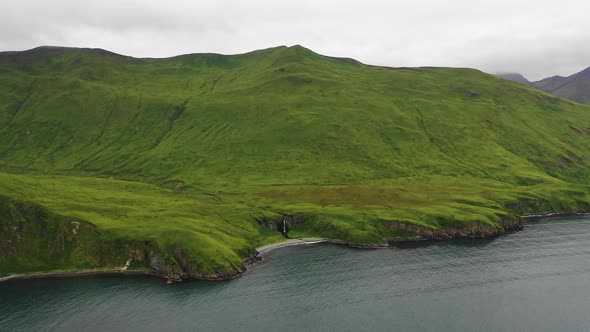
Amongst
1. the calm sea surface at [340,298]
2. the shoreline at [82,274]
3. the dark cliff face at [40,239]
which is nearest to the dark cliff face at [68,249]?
the dark cliff face at [40,239]

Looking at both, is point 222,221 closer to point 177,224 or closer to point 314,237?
point 177,224

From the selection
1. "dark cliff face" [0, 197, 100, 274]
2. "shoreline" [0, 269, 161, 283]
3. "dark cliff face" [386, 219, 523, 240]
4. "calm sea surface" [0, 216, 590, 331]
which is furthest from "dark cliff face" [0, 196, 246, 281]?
"dark cliff face" [386, 219, 523, 240]

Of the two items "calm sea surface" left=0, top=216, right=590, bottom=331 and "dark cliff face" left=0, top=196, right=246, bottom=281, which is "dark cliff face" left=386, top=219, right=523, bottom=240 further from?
"dark cliff face" left=0, top=196, right=246, bottom=281

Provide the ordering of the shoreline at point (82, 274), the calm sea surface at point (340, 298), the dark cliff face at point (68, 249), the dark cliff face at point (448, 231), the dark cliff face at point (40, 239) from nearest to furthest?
the calm sea surface at point (340, 298)
the shoreline at point (82, 274)
the dark cliff face at point (68, 249)
the dark cliff face at point (40, 239)
the dark cliff face at point (448, 231)

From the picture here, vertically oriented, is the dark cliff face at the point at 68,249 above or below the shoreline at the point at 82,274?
above

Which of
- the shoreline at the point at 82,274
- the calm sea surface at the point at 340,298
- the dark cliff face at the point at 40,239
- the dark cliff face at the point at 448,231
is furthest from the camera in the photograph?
the dark cliff face at the point at 448,231

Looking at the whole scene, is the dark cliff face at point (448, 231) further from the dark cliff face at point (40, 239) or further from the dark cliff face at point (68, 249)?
the dark cliff face at point (40, 239)

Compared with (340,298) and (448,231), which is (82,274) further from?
(448,231)

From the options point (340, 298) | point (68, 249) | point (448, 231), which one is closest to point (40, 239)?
point (68, 249)
